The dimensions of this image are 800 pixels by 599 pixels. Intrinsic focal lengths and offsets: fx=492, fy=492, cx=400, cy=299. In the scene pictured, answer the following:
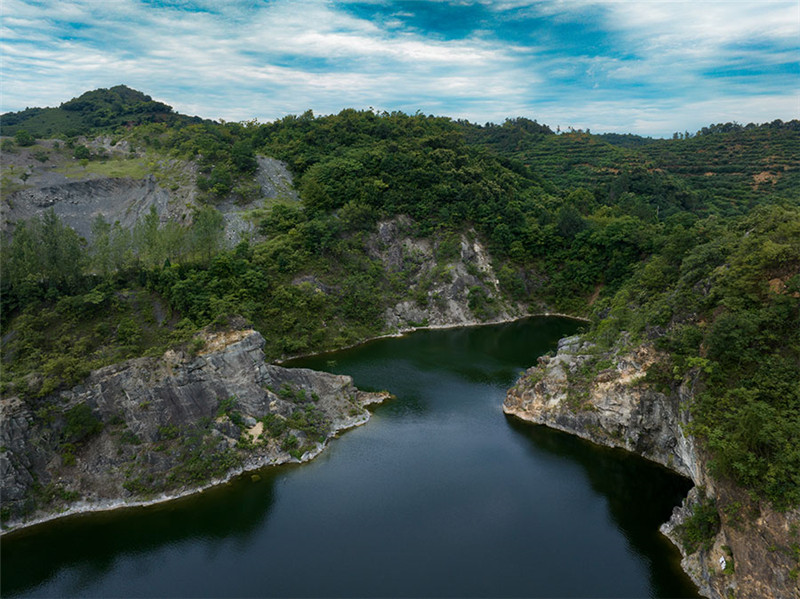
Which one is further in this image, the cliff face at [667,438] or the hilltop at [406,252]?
the hilltop at [406,252]

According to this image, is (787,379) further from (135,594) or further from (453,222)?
(453,222)

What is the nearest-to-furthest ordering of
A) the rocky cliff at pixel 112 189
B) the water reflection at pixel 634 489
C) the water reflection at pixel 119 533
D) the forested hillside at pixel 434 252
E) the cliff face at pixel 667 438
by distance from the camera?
the cliff face at pixel 667 438, the water reflection at pixel 634 489, the water reflection at pixel 119 533, the forested hillside at pixel 434 252, the rocky cliff at pixel 112 189

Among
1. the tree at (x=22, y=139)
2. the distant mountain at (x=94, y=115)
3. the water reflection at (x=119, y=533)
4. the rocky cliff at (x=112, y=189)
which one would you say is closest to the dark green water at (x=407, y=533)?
the water reflection at (x=119, y=533)

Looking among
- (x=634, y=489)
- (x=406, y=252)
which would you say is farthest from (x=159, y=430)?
(x=406, y=252)

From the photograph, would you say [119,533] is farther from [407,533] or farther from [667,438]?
[667,438]

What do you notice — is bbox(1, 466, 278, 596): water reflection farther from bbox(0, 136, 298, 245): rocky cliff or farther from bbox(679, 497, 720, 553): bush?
→ bbox(0, 136, 298, 245): rocky cliff

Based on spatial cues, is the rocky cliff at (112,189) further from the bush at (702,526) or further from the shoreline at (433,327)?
the bush at (702,526)
